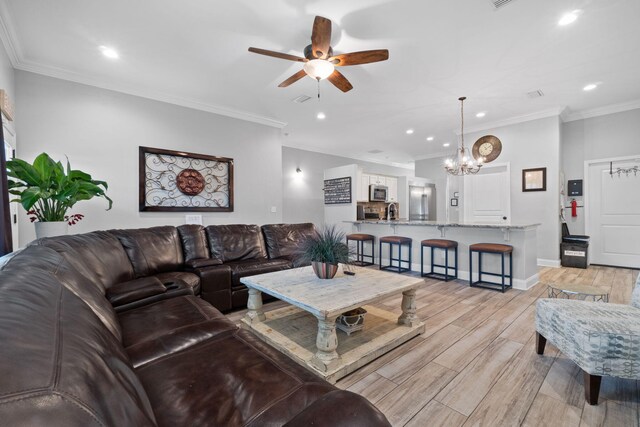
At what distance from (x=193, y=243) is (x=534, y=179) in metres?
5.97

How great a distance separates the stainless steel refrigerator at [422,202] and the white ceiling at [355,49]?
140 inches

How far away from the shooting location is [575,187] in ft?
17.4

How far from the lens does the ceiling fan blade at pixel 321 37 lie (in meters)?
2.24

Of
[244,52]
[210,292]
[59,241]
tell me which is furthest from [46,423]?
[244,52]

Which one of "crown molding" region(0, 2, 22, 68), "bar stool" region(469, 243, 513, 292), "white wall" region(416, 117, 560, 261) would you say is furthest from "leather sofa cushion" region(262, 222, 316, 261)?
"white wall" region(416, 117, 560, 261)

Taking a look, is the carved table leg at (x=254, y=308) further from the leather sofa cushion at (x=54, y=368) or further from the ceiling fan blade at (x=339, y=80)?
the ceiling fan blade at (x=339, y=80)

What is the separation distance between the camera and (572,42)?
2906 millimetres

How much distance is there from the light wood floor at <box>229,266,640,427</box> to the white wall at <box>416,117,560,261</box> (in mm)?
3100

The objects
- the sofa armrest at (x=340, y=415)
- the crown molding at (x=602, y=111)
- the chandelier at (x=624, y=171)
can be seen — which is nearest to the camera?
the sofa armrest at (x=340, y=415)

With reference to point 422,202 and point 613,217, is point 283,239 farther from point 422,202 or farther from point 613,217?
point 613,217

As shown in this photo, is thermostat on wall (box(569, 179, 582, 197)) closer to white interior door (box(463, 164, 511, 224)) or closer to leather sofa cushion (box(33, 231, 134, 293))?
white interior door (box(463, 164, 511, 224))

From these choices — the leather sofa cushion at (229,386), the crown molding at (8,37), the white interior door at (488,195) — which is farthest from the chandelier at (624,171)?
the crown molding at (8,37)

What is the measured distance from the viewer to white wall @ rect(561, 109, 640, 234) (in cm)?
477

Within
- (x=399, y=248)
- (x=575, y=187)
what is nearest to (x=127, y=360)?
(x=399, y=248)
